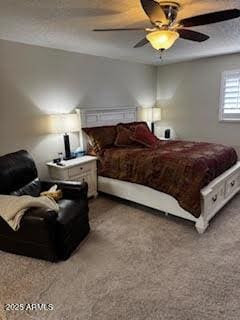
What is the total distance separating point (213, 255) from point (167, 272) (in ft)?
1.84

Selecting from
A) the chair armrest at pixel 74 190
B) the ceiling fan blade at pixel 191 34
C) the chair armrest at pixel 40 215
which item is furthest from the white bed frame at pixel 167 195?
the ceiling fan blade at pixel 191 34

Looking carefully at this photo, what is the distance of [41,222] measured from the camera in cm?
216

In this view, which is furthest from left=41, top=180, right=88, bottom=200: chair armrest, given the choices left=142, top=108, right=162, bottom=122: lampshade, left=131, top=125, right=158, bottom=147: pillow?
left=142, top=108, right=162, bottom=122: lampshade

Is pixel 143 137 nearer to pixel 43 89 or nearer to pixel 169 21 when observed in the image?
pixel 43 89

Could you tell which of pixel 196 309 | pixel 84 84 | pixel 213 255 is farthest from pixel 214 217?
pixel 84 84

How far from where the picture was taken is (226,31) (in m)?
2.91

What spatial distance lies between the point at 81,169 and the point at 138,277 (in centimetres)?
187

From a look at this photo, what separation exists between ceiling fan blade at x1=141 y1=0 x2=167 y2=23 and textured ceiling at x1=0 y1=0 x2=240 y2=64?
25cm

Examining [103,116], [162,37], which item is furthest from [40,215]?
[103,116]

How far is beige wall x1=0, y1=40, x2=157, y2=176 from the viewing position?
318 cm

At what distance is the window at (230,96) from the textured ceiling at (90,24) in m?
0.64

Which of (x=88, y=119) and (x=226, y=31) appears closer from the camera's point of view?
(x=226, y=31)

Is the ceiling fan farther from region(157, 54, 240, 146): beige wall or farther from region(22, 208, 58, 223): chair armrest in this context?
region(157, 54, 240, 146): beige wall

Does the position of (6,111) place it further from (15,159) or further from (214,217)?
(214,217)
